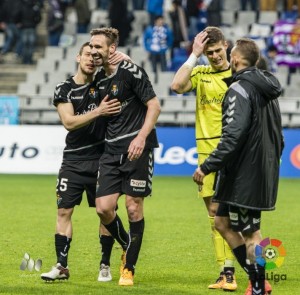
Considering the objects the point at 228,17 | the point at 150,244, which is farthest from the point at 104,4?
the point at 150,244

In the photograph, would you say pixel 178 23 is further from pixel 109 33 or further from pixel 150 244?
pixel 109 33

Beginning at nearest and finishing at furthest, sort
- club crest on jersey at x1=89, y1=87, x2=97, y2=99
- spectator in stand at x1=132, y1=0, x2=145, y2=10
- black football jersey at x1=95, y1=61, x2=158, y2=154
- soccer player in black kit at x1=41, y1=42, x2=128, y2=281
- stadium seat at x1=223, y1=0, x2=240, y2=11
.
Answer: black football jersey at x1=95, y1=61, x2=158, y2=154 → soccer player in black kit at x1=41, y1=42, x2=128, y2=281 → club crest on jersey at x1=89, y1=87, x2=97, y2=99 → stadium seat at x1=223, y1=0, x2=240, y2=11 → spectator in stand at x1=132, y1=0, x2=145, y2=10

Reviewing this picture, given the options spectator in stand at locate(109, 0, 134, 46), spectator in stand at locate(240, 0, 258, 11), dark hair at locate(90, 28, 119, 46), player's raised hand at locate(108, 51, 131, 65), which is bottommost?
spectator in stand at locate(109, 0, 134, 46)

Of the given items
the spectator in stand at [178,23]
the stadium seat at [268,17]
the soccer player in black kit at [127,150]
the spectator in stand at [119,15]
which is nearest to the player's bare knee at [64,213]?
the soccer player in black kit at [127,150]

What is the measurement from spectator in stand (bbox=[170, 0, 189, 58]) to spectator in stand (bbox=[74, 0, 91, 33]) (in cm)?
278

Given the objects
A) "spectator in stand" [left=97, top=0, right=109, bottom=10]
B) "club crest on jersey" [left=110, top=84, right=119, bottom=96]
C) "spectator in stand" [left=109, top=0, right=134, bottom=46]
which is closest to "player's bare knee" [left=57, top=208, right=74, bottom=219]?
"club crest on jersey" [left=110, top=84, right=119, bottom=96]

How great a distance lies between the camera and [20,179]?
895 inches

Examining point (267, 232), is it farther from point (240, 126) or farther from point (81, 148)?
point (240, 126)

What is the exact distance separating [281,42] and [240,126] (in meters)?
19.3

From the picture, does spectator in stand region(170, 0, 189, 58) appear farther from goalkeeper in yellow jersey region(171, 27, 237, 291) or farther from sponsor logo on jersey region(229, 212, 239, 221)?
sponsor logo on jersey region(229, 212, 239, 221)

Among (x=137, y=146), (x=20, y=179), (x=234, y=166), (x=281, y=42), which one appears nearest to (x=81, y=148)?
(x=137, y=146)

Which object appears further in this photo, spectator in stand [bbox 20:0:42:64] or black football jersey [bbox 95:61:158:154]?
spectator in stand [bbox 20:0:42:64]

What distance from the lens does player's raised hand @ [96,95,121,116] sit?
32.9 ft

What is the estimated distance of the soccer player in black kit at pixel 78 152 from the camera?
10312mm
